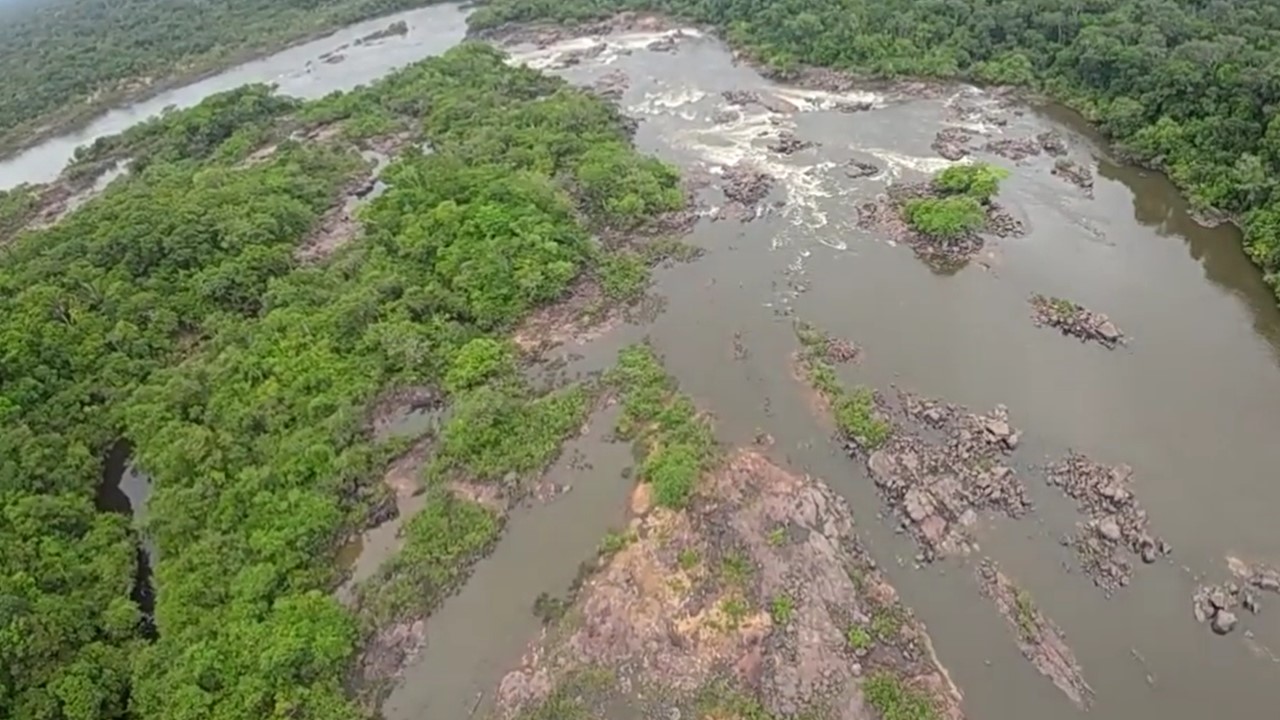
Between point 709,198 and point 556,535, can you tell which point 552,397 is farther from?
point 709,198

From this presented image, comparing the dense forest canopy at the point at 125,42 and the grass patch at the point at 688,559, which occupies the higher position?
the grass patch at the point at 688,559

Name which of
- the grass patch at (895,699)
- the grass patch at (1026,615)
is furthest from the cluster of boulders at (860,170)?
the grass patch at (895,699)

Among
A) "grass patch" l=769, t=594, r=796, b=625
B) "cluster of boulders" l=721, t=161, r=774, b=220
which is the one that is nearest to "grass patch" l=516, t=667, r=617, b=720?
"grass patch" l=769, t=594, r=796, b=625

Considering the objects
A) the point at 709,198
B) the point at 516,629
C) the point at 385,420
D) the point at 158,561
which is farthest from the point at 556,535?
the point at 709,198

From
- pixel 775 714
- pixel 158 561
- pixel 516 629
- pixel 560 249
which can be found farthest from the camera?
pixel 560 249

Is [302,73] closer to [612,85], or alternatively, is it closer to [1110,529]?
[612,85]

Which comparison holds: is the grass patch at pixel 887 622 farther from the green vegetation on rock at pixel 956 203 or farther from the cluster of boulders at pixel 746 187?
the cluster of boulders at pixel 746 187

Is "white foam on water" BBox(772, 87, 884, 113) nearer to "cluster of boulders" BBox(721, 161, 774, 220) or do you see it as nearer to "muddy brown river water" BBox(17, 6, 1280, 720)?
"muddy brown river water" BBox(17, 6, 1280, 720)
